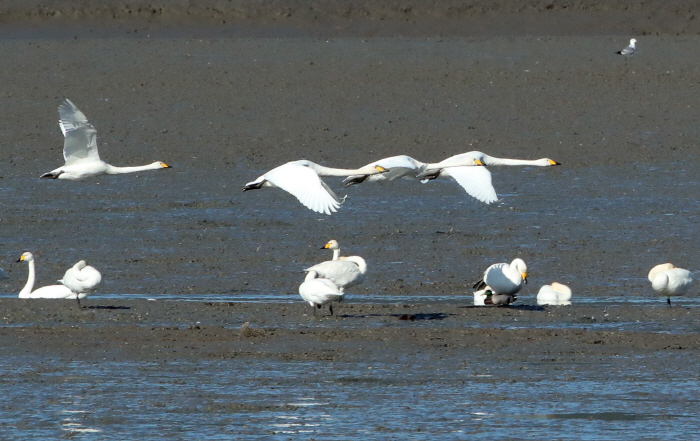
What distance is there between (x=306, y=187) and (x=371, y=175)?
1115mm

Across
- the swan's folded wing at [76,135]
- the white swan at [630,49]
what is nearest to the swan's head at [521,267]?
the swan's folded wing at [76,135]

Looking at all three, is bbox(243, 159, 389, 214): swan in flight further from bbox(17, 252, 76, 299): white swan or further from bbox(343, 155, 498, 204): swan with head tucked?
bbox(17, 252, 76, 299): white swan

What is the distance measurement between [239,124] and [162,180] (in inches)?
87.6

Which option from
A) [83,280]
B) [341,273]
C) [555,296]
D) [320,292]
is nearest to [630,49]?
[555,296]

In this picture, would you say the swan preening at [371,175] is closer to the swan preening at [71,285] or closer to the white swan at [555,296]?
the white swan at [555,296]

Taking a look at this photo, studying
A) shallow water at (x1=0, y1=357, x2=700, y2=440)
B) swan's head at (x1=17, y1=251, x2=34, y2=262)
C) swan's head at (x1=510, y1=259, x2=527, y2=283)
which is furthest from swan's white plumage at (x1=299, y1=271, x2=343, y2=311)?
swan's head at (x1=17, y1=251, x2=34, y2=262)

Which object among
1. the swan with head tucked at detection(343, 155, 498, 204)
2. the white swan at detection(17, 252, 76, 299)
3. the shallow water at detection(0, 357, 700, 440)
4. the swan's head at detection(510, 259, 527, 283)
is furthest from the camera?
the swan with head tucked at detection(343, 155, 498, 204)

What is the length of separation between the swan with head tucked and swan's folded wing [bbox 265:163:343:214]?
712 mm

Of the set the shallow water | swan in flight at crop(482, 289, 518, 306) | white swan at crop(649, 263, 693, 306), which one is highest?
white swan at crop(649, 263, 693, 306)

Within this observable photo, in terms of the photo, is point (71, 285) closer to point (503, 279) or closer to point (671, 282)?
point (503, 279)

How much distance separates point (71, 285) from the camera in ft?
33.0

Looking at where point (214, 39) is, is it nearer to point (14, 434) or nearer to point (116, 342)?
point (116, 342)

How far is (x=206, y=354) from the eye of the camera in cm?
854

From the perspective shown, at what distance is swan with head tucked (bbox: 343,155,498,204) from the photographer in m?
10.9
